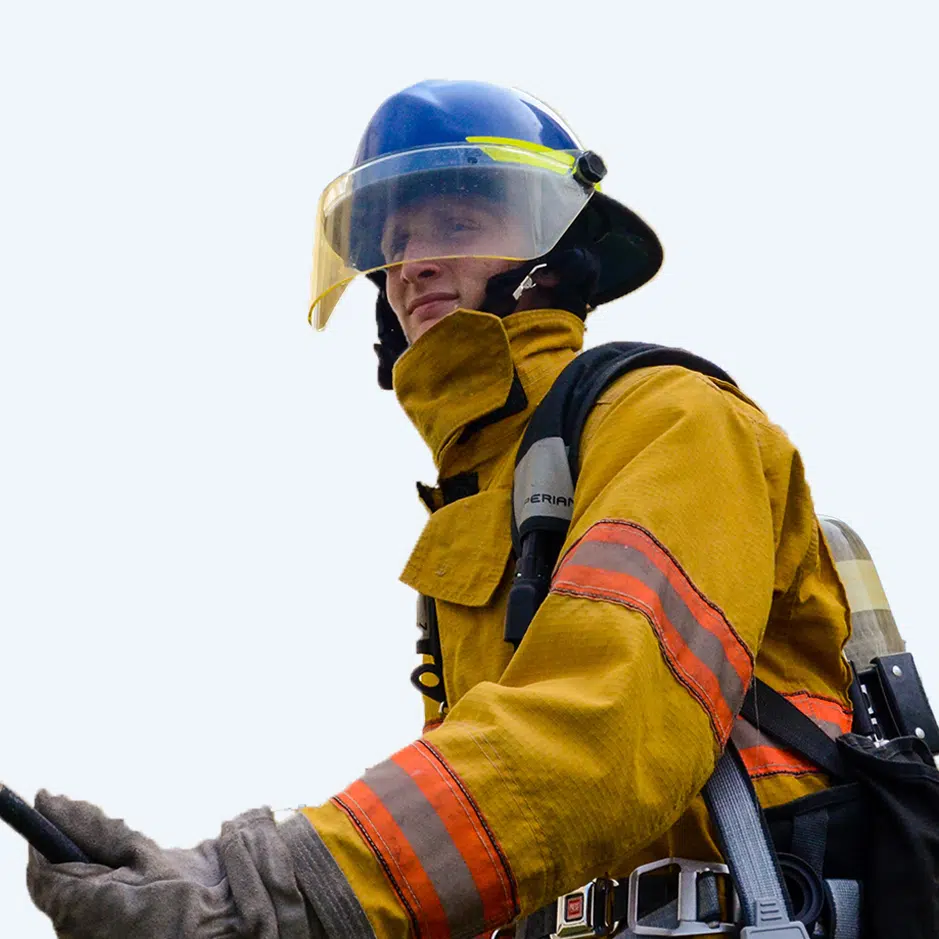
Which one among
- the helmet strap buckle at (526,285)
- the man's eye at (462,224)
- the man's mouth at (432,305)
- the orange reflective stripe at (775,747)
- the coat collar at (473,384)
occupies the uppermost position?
the man's eye at (462,224)

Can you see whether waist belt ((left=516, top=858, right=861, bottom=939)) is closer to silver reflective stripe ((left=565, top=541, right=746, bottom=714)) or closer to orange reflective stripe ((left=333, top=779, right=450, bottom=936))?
silver reflective stripe ((left=565, top=541, right=746, bottom=714))

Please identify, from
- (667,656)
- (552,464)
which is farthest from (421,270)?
(667,656)

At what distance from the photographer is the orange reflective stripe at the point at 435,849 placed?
2.41 metres

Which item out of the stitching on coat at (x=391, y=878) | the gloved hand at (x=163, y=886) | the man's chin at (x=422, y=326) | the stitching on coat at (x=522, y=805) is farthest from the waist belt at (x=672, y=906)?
the man's chin at (x=422, y=326)

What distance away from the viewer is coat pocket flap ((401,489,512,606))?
11.2ft

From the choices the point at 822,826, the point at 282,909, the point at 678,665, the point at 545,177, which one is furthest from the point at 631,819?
the point at 545,177

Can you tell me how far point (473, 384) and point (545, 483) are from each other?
2.05 ft

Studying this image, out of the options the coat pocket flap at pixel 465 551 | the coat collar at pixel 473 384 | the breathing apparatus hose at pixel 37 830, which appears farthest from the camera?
the coat collar at pixel 473 384

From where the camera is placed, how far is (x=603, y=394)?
333 cm

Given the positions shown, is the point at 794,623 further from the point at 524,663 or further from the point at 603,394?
the point at 524,663

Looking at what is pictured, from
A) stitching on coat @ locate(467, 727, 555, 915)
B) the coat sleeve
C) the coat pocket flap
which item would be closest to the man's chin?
the coat pocket flap

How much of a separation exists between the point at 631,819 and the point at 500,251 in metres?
1.82

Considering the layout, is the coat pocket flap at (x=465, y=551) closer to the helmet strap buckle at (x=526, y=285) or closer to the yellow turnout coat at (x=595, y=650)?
the yellow turnout coat at (x=595, y=650)

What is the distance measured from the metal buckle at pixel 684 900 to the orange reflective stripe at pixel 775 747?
0.71 ft
